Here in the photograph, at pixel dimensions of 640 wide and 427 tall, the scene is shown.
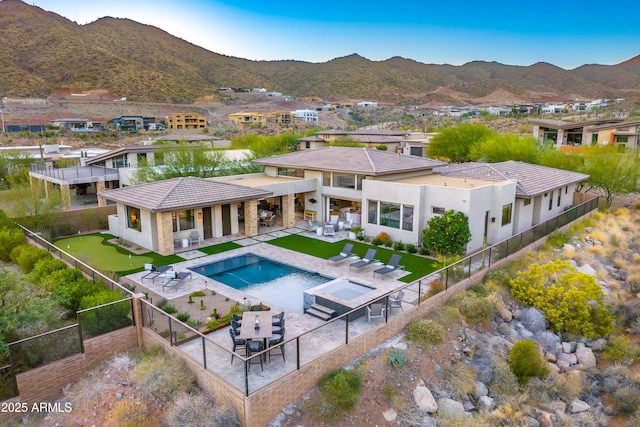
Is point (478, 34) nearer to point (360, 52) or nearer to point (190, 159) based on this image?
point (360, 52)

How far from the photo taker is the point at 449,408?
11.2 metres

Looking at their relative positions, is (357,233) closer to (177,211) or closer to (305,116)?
(177,211)

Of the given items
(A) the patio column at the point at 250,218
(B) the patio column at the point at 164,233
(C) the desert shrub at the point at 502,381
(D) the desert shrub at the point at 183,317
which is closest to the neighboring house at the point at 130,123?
(A) the patio column at the point at 250,218

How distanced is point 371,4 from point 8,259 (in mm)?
110539

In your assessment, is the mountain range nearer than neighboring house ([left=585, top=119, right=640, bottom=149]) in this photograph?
No

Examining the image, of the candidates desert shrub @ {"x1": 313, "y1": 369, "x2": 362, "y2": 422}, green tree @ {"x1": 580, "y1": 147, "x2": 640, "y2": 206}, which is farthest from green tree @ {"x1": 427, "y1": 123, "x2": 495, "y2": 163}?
desert shrub @ {"x1": 313, "y1": 369, "x2": 362, "y2": 422}

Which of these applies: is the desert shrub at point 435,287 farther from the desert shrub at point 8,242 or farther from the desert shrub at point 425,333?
the desert shrub at point 8,242

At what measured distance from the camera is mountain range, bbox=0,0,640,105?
95188 mm

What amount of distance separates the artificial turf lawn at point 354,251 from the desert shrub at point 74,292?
9.73 metres

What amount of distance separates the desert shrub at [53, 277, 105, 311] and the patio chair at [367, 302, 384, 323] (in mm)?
8327

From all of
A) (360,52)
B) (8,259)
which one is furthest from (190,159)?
(360,52)

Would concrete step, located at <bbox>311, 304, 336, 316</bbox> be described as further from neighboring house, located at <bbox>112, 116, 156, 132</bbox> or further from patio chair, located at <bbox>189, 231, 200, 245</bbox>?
neighboring house, located at <bbox>112, 116, 156, 132</bbox>

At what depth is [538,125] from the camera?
51.4m

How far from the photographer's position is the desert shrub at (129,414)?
957 cm
